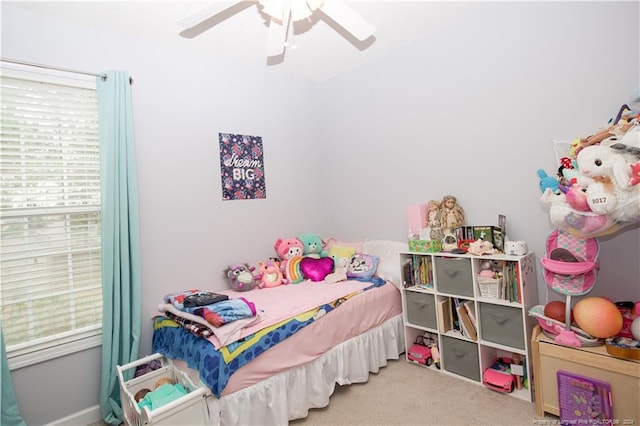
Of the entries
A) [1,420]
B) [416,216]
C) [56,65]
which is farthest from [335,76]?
[1,420]

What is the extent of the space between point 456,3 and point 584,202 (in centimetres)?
166

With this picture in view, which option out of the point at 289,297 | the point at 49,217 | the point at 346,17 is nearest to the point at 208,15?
the point at 346,17

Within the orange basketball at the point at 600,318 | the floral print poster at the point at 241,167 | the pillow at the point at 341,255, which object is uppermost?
the floral print poster at the point at 241,167

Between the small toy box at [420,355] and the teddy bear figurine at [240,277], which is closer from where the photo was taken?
the small toy box at [420,355]

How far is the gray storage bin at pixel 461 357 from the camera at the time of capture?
223cm

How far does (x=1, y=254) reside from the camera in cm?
195

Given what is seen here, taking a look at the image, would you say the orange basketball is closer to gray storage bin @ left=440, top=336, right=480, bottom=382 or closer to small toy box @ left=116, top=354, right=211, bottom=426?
gray storage bin @ left=440, top=336, right=480, bottom=382

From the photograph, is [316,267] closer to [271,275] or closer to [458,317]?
[271,275]

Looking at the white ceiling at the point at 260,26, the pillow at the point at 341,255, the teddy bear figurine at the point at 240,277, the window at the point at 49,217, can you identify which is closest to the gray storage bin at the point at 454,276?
the pillow at the point at 341,255

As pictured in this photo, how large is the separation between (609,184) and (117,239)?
2.67 meters

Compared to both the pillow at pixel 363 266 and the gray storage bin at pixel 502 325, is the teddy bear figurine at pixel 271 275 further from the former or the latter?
the gray storage bin at pixel 502 325

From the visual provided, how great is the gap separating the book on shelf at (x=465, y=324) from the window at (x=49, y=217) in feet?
7.98

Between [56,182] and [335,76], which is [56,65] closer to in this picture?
[56,182]

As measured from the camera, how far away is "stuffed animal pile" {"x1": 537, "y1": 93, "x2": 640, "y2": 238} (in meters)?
1.40
